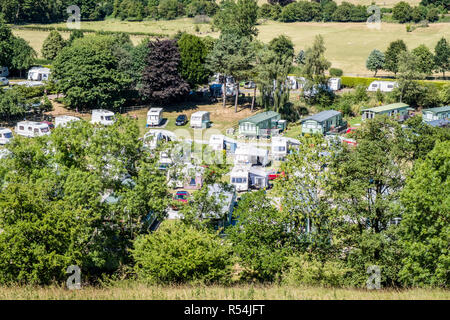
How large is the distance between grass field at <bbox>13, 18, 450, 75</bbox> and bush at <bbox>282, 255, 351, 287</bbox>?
156ft

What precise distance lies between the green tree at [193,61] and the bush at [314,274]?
32.2 m

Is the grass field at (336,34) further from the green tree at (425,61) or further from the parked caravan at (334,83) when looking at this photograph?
the parked caravan at (334,83)

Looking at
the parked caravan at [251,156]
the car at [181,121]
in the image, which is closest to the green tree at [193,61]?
the car at [181,121]

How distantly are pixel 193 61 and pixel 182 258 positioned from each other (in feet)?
109

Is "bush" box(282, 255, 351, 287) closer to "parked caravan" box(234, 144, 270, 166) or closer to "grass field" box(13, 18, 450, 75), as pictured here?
"parked caravan" box(234, 144, 270, 166)

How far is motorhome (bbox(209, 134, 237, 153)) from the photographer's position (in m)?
35.2

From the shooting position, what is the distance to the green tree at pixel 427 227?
1425 cm

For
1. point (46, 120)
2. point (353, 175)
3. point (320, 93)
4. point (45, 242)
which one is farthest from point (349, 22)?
point (45, 242)

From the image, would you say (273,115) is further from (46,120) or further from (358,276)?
Answer: (358,276)

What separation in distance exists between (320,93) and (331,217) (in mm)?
30519

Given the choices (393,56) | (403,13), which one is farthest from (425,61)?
(403,13)

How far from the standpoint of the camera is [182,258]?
15.1 meters

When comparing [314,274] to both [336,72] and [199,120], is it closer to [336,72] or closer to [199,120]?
[199,120]

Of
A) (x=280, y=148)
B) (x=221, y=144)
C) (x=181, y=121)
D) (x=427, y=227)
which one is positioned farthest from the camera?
(x=181, y=121)
